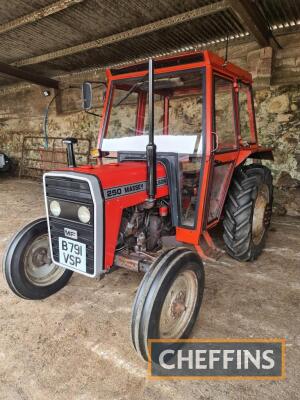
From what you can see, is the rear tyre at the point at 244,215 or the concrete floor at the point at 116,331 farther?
the rear tyre at the point at 244,215

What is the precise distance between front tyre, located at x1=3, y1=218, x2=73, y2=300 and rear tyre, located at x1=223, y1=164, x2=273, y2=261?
151 cm

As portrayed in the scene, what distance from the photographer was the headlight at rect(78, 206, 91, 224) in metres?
1.84

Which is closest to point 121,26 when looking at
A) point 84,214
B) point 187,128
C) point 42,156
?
point 187,128

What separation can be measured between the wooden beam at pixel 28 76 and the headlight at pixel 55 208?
576 centimetres

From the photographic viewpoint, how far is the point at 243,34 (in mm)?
4648

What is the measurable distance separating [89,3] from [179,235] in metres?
3.38

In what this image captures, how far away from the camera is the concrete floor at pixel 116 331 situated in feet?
5.12

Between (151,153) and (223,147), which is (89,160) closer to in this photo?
(223,147)

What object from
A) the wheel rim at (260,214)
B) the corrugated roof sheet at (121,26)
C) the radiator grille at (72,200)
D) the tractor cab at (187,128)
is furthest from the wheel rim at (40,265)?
the corrugated roof sheet at (121,26)

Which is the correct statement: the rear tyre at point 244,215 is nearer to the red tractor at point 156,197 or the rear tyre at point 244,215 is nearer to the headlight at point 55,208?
the red tractor at point 156,197

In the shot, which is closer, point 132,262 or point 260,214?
point 132,262

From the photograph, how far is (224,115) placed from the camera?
2668 millimetres

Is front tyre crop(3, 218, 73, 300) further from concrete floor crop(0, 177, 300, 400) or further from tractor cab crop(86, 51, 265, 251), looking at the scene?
tractor cab crop(86, 51, 265, 251)

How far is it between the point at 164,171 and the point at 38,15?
347 centimetres
